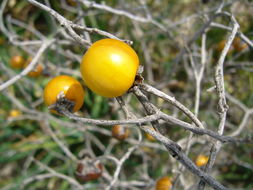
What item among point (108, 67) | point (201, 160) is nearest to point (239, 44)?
point (201, 160)

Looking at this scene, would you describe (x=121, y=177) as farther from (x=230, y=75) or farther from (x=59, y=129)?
(x=230, y=75)

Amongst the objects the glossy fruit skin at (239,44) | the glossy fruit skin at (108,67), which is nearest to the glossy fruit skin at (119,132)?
the glossy fruit skin at (108,67)

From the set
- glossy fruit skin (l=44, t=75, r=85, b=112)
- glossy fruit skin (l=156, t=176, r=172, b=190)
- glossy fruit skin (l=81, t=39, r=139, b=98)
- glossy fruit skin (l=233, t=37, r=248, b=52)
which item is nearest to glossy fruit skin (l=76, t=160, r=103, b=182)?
glossy fruit skin (l=156, t=176, r=172, b=190)

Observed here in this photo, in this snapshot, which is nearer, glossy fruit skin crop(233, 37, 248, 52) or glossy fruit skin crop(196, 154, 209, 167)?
glossy fruit skin crop(196, 154, 209, 167)

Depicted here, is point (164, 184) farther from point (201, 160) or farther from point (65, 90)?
point (65, 90)

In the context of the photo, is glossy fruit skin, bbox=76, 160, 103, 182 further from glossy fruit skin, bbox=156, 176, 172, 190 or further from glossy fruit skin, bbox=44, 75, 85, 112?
glossy fruit skin, bbox=44, 75, 85, 112

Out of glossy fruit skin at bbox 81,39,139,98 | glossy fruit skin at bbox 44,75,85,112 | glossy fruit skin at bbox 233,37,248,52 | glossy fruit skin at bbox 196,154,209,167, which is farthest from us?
glossy fruit skin at bbox 233,37,248,52

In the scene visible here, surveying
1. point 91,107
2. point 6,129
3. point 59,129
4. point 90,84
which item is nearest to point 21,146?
point 6,129

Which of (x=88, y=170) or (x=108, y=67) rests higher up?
(x=108, y=67)

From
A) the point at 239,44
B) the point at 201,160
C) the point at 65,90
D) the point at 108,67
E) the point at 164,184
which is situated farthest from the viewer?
the point at 239,44
